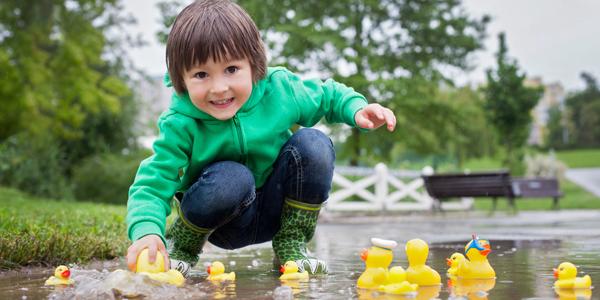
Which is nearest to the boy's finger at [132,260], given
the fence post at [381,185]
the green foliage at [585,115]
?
the fence post at [381,185]

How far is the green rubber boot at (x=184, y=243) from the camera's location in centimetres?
303

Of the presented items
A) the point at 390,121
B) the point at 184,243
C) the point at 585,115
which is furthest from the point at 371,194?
the point at 585,115

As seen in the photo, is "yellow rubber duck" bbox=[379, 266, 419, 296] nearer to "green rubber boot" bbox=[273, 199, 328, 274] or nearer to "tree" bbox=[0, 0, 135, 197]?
"green rubber boot" bbox=[273, 199, 328, 274]

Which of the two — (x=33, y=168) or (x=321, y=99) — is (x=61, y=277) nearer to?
(x=321, y=99)

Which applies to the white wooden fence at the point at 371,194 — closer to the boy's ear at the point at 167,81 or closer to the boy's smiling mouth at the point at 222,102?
the boy's ear at the point at 167,81

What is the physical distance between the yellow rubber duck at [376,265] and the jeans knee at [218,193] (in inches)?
25.7

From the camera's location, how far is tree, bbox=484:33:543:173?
824 inches

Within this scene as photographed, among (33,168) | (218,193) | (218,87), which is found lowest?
(218,193)

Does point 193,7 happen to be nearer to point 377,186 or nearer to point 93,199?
point 377,186

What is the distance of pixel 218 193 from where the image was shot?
2818mm

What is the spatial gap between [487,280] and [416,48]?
54.4 ft

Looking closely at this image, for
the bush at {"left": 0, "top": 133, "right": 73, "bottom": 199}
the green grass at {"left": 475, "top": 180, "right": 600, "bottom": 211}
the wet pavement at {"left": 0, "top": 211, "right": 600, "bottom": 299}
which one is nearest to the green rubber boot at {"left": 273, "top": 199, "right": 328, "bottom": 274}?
the wet pavement at {"left": 0, "top": 211, "right": 600, "bottom": 299}

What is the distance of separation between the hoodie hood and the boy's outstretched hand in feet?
1.91

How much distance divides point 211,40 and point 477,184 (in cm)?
1136
